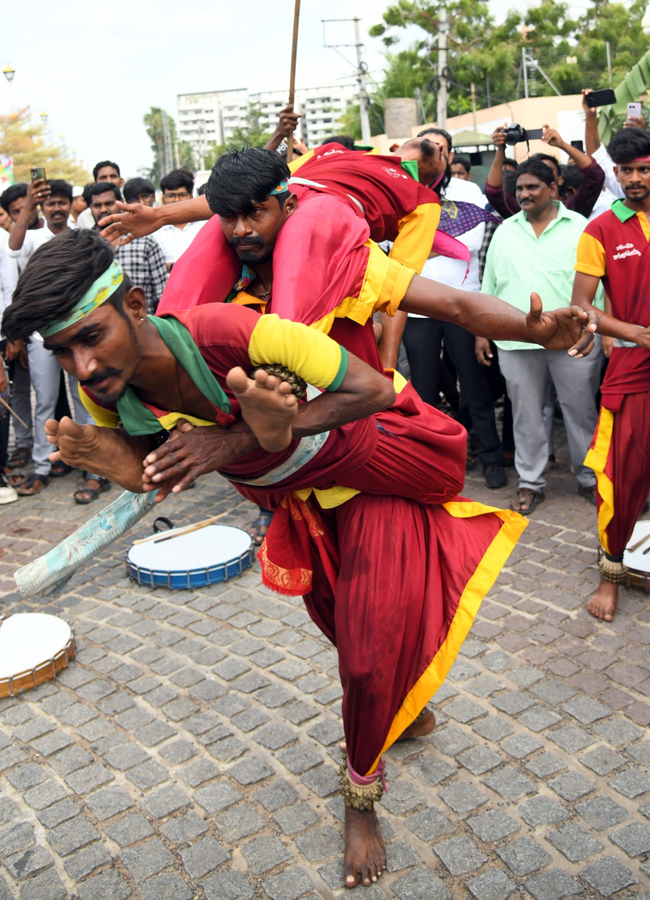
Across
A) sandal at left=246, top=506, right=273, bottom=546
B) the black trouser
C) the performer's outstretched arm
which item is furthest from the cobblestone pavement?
the black trouser

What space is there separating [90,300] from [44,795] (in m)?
2.22

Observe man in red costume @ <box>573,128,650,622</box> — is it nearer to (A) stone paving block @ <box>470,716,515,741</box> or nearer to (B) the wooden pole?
(A) stone paving block @ <box>470,716,515,741</box>

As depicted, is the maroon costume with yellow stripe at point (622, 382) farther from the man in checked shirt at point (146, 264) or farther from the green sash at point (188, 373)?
the man in checked shirt at point (146, 264)

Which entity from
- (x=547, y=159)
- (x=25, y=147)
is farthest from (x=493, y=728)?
(x=25, y=147)

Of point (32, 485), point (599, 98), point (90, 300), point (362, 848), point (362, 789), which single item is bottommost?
point (32, 485)

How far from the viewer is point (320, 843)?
3156 mm

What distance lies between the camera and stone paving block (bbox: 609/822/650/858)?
9.78 feet

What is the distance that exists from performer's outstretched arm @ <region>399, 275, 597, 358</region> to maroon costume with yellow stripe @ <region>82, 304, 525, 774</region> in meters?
0.40

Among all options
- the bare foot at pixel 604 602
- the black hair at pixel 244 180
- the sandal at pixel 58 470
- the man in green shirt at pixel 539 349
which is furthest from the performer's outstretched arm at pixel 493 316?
the sandal at pixel 58 470

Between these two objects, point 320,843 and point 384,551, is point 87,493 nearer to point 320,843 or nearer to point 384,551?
point 320,843

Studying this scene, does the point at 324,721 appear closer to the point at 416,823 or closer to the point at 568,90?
the point at 416,823

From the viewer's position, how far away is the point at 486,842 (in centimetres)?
308

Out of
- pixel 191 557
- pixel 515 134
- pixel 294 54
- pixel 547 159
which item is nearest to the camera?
pixel 294 54

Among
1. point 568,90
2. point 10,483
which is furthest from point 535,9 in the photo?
point 10,483
